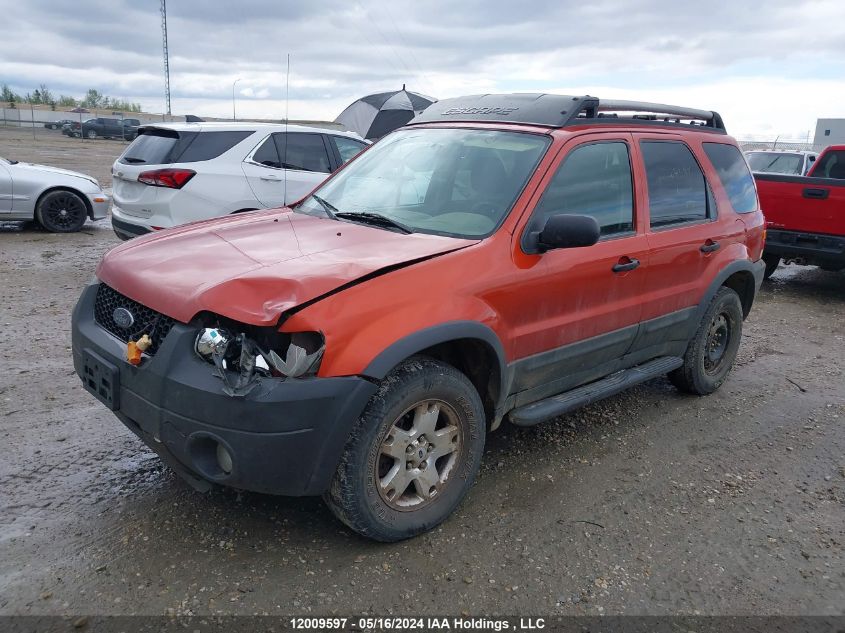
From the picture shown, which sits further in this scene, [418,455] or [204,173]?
[204,173]

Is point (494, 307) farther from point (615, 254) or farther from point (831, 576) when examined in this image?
point (831, 576)

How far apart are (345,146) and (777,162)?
36.2 ft

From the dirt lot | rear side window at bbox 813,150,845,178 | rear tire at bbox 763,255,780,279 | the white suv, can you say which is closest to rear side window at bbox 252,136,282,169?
the white suv

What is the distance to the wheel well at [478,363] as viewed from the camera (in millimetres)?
3289

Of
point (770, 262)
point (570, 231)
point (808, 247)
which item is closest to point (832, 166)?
point (770, 262)

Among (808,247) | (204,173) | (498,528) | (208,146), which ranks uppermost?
(208,146)

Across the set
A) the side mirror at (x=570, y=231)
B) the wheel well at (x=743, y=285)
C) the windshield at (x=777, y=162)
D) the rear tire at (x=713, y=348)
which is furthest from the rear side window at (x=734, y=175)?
the windshield at (x=777, y=162)

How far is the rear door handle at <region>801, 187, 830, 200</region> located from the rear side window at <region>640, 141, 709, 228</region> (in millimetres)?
4584

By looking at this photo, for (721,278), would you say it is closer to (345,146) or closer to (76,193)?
(345,146)

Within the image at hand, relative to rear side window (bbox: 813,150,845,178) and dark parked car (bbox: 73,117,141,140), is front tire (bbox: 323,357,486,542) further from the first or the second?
dark parked car (bbox: 73,117,141,140)

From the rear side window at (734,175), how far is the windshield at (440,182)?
1875mm

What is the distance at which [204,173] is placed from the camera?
24.5 ft

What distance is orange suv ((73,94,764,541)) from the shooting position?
2.68 m

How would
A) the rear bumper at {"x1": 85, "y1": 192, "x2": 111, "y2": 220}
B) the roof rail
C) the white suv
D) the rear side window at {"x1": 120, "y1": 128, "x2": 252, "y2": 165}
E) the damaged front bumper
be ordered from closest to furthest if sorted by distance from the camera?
the damaged front bumper, the roof rail, the white suv, the rear side window at {"x1": 120, "y1": 128, "x2": 252, "y2": 165}, the rear bumper at {"x1": 85, "y1": 192, "x2": 111, "y2": 220}
